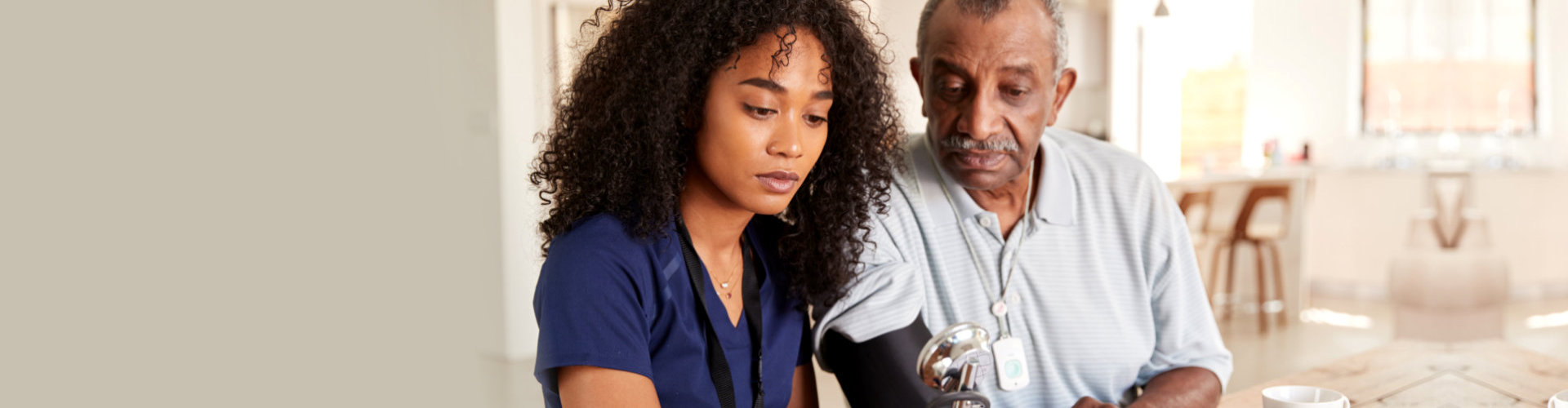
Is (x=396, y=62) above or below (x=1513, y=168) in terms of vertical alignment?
above

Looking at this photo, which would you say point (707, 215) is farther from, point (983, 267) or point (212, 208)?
point (212, 208)

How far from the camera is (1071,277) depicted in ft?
5.20

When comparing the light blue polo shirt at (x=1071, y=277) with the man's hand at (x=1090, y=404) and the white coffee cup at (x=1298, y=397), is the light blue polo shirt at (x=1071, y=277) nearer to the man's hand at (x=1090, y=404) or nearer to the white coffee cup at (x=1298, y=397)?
the man's hand at (x=1090, y=404)

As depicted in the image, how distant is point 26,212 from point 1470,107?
21.8 feet

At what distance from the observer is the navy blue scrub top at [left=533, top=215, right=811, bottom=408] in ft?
3.76

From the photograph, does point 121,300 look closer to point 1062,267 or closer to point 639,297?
point 639,297

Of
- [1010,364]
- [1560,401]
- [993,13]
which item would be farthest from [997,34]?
[1560,401]

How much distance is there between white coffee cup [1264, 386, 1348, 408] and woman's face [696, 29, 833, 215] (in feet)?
1.87

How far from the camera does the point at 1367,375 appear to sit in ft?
5.19

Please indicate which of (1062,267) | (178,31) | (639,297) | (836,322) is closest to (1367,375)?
(1062,267)

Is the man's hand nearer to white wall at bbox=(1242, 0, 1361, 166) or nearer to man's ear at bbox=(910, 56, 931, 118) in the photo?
man's ear at bbox=(910, 56, 931, 118)

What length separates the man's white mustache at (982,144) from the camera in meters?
1.51

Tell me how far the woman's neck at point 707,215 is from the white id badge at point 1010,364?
389 millimetres

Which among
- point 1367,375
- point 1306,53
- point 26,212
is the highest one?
point 1306,53
